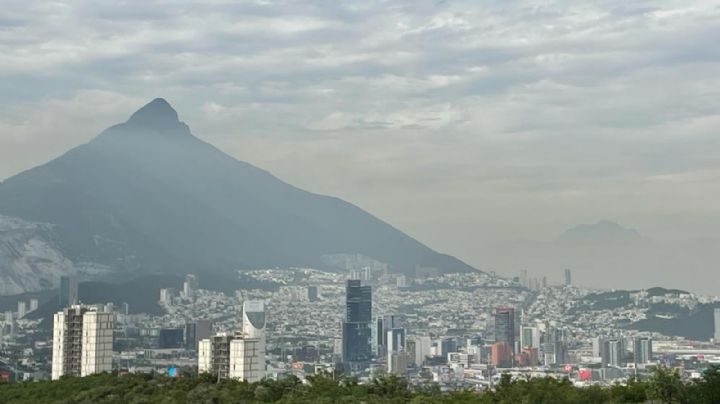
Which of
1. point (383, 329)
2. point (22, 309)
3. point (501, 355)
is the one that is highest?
point (22, 309)

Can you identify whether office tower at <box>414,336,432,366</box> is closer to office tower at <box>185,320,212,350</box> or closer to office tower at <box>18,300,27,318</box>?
office tower at <box>185,320,212,350</box>

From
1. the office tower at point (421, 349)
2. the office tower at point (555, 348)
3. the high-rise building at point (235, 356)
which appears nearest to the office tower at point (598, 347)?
the office tower at point (555, 348)

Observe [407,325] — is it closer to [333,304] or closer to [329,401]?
[333,304]

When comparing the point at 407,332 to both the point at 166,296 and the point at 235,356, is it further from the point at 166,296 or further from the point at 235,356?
the point at 235,356

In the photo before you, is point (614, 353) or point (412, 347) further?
point (412, 347)

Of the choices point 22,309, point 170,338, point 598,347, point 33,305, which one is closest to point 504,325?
point 598,347

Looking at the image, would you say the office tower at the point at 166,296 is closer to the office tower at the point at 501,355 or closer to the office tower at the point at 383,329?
the office tower at the point at 383,329

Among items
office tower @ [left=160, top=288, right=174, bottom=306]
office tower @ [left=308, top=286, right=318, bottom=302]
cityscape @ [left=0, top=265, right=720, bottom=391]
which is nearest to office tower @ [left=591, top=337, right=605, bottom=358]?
cityscape @ [left=0, top=265, right=720, bottom=391]
